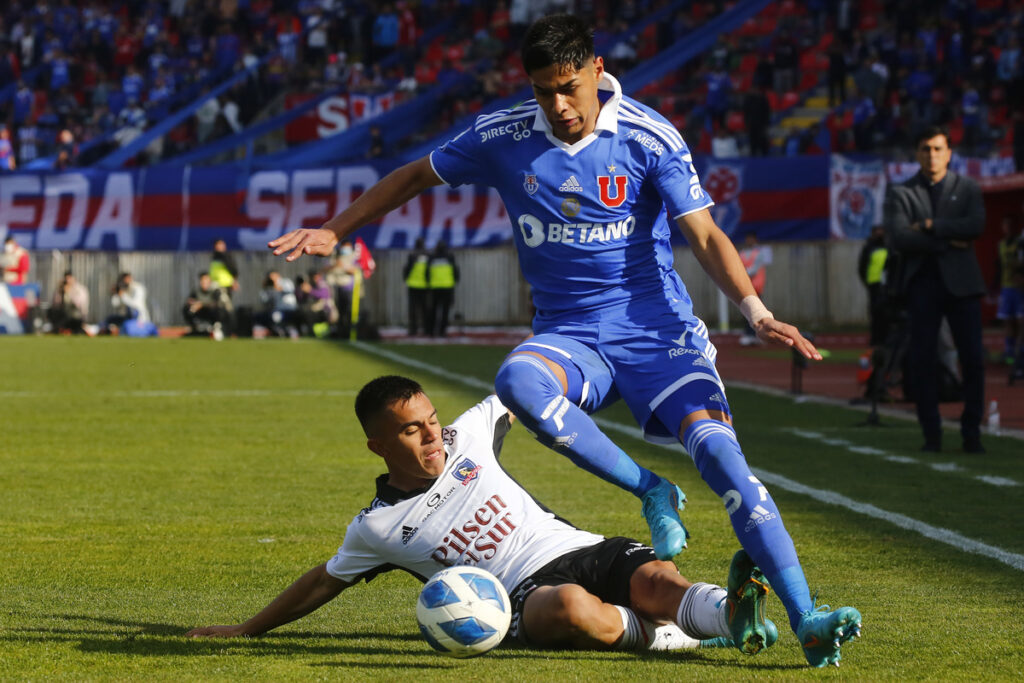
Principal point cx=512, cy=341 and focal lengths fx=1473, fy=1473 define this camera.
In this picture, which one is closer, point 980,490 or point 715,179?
point 980,490

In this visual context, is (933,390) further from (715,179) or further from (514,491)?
(715,179)

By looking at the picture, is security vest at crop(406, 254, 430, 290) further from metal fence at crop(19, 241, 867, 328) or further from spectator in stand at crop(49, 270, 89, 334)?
spectator in stand at crop(49, 270, 89, 334)

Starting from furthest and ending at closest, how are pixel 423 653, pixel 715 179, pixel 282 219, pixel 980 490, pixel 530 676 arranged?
1. pixel 282 219
2. pixel 715 179
3. pixel 980 490
4. pixel 423 653
5. pixel 530 676

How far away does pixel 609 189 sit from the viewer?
4.95m

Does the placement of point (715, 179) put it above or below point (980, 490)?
above

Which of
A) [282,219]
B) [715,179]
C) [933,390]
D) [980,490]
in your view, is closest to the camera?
[980,490]

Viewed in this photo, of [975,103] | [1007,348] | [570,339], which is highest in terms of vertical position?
[975,103]

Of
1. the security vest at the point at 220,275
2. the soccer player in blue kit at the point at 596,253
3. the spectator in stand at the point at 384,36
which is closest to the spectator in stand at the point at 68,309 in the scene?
the security vest at the point at 220,275

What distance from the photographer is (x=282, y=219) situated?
31.2 metres

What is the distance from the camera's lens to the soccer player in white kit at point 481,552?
467cm

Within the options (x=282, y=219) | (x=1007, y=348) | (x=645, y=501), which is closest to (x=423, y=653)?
(x=645, y=501)

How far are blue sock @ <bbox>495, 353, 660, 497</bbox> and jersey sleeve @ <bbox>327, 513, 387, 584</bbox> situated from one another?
25.4 inches

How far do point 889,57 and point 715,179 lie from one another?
5.69 m

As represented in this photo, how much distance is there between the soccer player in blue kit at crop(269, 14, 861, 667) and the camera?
470 cm
